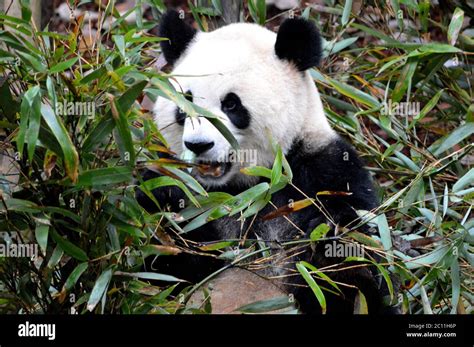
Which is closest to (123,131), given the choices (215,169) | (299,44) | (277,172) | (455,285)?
(277,172)

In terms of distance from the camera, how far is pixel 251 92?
3.33 meters

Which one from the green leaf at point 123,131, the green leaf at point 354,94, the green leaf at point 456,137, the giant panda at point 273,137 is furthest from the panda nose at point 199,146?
the green leaf at point 456,137

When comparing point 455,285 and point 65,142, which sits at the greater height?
point 65,142

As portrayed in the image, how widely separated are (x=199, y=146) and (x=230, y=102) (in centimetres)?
33

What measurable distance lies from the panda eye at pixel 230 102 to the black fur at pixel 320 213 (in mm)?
305

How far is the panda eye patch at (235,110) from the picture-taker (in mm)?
3303

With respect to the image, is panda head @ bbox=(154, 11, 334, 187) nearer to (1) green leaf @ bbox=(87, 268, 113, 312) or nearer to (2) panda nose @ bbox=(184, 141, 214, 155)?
(2) panda nose @ bbox=(184, 141, 214, 155)

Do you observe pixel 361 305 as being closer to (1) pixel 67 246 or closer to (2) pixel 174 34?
(1) pixel 67 246

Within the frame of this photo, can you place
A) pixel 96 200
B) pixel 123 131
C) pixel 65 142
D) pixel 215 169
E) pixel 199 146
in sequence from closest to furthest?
pixel 65 142 → pixel 123 131 → pixel 96 200 → pixel 199 146 → pixel 215 169

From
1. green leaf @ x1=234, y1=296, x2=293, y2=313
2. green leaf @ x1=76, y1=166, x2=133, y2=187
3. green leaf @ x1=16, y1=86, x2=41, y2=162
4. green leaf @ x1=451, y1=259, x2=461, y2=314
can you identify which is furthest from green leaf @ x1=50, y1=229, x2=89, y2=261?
green leaf @ x1=451, y1=259, x2=461, y2=314

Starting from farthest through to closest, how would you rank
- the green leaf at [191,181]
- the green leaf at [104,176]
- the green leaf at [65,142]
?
the green leaf at [191,181] < the green leaf at [104,176] < the green leaf at [65,142]

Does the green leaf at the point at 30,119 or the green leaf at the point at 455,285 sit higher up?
the green leaf at the point at 30,119

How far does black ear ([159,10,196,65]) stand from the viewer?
3623mm

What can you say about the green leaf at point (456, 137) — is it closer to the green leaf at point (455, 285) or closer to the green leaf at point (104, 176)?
the green leaf at point (455, 285)
